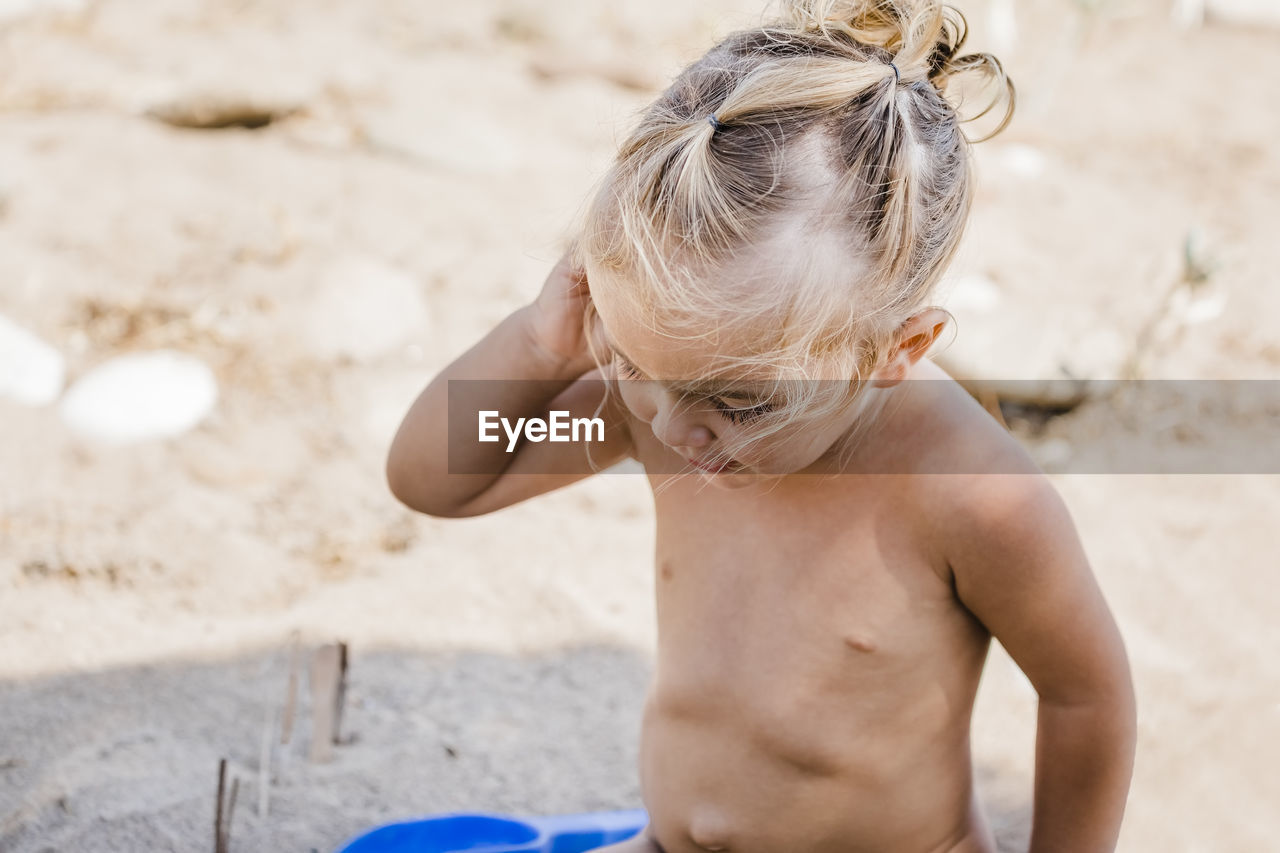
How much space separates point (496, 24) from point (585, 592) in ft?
13.4

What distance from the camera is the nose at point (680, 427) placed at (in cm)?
98

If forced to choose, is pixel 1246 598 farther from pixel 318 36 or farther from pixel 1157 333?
pixel 318 36

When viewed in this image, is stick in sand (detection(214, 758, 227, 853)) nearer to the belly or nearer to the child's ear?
the belly

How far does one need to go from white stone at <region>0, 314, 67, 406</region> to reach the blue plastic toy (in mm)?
1540

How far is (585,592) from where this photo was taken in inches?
86.4

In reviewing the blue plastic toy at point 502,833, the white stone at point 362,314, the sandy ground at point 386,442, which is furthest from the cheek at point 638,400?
the white stone at point 362,314

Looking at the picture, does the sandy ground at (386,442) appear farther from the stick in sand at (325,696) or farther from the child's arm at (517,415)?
the child's arm at (517,415)

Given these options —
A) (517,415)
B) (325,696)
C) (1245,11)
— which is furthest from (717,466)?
(1245,11)

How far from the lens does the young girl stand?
36.3 inches

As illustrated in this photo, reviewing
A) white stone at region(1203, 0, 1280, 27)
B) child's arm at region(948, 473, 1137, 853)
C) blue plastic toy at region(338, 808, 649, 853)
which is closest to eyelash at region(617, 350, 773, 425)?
child's arm at region(948, 473, 1137, 853)

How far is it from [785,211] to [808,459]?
0.83 feet

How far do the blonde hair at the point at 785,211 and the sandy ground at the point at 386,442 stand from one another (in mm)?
227

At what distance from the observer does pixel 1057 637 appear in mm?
1054

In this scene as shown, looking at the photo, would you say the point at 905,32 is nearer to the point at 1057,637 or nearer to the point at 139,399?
the point at 1057,637
